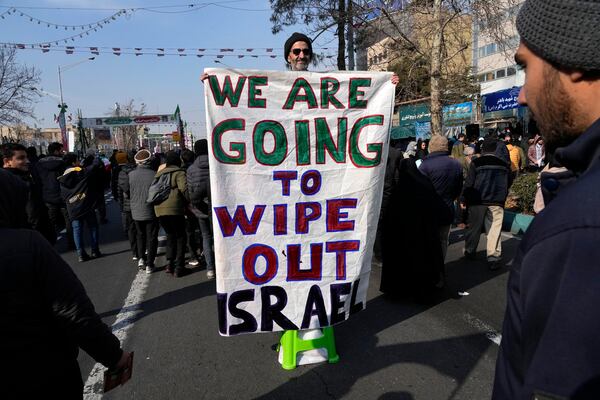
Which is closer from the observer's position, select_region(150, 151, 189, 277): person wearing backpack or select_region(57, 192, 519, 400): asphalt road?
select_region(57, 192, 519, 400): asphalt road

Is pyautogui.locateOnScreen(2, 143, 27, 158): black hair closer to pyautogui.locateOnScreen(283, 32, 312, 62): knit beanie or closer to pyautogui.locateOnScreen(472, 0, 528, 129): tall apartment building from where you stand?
pyautogui.locateOnScreen(283, 32, 312, 62): knit beanie

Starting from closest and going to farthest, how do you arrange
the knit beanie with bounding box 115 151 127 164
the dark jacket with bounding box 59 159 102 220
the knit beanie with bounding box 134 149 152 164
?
the knit beanie with bounding box 134 149 152 164, the dark jacket with bounding box 59 159 102 220, the knit beanie with bounding box 115 151 127 164

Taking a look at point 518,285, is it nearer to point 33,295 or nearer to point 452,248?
point 33,295

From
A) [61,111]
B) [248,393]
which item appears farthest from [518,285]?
[61,111]

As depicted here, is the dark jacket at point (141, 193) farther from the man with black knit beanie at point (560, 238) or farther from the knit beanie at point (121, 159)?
the man with black knit beanie at point (560, 238)

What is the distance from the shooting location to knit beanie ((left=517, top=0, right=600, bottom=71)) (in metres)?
0.74

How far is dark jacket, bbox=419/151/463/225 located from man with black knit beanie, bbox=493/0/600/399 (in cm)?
455

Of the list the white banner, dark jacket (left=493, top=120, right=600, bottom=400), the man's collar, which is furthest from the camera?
the white banner

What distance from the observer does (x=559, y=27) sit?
0.78 meters

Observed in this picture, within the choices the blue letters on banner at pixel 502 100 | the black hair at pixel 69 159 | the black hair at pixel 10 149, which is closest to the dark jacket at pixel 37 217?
the black hair at pixel 10 149

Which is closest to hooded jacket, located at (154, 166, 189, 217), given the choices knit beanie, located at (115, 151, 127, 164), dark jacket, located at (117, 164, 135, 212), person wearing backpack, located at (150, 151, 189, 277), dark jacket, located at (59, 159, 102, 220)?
person wearing backpack, located at (150, 151, 189, 277)

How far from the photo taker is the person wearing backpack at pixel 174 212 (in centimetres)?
588

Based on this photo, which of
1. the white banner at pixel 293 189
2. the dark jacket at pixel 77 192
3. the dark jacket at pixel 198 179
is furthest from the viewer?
the dark jacket at pixel 77 192

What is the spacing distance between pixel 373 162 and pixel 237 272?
1.20 metres
